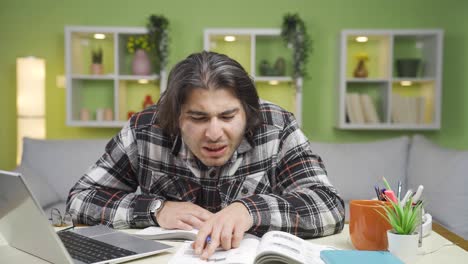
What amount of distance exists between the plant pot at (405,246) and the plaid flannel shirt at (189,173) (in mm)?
374

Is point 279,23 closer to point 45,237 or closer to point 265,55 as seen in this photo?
point 265,55

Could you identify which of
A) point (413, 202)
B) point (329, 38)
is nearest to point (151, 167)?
point (413, 202)

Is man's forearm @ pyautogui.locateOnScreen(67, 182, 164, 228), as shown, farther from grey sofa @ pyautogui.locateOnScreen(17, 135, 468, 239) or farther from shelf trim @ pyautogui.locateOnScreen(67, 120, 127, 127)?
shelf trim @ pyautogui.locateOnScreen(67, 120, 127, 127)

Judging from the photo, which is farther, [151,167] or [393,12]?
[393,12]

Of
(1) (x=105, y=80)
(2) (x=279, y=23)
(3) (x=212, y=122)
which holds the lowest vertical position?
(3) (x=212, y=122)

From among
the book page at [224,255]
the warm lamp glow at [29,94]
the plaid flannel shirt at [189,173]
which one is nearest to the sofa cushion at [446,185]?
the plaid flannel shirt at [189,173]

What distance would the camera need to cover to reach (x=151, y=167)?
1544mm

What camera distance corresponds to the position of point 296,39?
3801 millimetres

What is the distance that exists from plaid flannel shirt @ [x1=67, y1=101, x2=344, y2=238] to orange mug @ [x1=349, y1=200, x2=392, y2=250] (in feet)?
0.89

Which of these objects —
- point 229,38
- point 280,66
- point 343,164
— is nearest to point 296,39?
point 280,66

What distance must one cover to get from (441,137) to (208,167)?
3008 millimetres

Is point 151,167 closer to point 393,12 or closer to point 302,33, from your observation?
point 302,33

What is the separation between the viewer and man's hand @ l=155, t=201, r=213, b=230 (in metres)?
1.21

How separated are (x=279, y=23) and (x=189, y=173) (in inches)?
107
